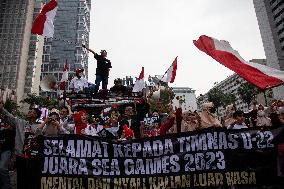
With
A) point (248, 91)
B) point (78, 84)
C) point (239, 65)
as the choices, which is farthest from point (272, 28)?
point (239, 65)

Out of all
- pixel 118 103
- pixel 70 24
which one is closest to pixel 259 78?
pixel 118 103

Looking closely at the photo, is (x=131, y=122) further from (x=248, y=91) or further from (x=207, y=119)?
(x=248, y=91)

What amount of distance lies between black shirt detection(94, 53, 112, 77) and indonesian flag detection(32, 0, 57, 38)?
142 inches

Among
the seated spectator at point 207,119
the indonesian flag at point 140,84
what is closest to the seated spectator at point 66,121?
the seated spectator at point 207,119

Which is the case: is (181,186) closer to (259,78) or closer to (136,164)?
(136,164)

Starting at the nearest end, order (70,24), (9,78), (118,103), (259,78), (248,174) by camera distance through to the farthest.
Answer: (248,174), (259,78), (118,103), (9,78), (70,24)

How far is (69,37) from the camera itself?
178625mm

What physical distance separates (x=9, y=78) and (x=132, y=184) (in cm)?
11402

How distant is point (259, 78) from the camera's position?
253 inches

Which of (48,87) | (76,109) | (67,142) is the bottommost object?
(67,142)

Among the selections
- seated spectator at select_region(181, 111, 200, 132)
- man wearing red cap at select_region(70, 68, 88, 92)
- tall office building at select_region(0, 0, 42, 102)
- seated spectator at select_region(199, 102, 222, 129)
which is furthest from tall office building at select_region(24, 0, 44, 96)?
seated spectator at select_region(199, 102, 222, 129)

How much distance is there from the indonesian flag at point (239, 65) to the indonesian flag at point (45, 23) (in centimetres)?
480

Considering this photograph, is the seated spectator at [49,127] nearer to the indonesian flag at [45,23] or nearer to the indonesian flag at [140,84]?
the indonesian flag at [45,23]

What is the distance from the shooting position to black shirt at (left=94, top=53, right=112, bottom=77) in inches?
547
